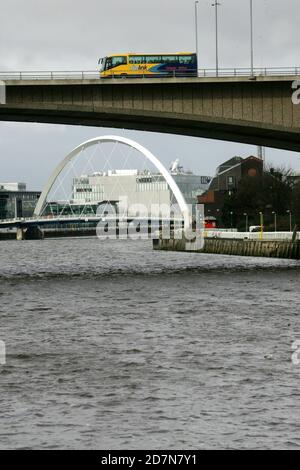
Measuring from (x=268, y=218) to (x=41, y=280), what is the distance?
317 ft

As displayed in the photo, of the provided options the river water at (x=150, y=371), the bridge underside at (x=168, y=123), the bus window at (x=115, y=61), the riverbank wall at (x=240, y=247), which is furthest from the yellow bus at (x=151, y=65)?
the riverbank wall at (x=240, y=247)

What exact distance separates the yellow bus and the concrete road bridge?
2517mm

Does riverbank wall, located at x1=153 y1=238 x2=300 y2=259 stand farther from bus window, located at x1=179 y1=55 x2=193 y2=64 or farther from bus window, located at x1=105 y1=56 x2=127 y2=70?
bus window, located at x1=105 y1=56 x2=127 y2=70

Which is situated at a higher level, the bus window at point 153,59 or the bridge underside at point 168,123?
the bus window at point 153,59

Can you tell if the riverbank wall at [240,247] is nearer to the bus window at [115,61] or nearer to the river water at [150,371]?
the bus window at [115,61]

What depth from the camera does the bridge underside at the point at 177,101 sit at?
249ft

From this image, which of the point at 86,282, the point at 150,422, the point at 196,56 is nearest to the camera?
the point at 150,422

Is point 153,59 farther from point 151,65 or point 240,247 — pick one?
point 240,247

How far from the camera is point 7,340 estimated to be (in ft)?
135

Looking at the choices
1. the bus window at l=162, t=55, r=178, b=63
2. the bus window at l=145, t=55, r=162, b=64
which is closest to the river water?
the bus window at l=145, t=55, r=162, b=64

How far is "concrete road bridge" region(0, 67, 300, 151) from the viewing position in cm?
7600
